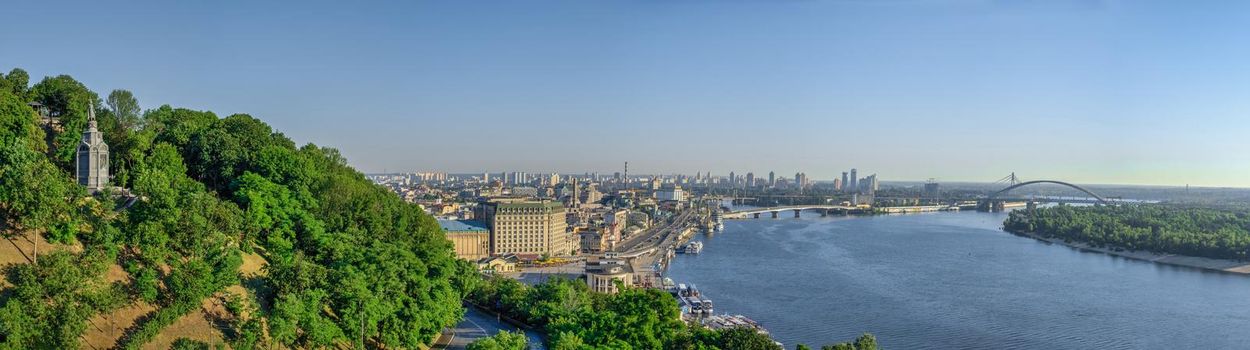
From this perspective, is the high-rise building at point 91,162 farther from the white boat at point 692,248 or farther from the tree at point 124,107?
the white boat at point 692,248

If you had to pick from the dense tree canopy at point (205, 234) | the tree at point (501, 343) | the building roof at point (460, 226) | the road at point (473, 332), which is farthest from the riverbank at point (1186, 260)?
the tree at point (501, 343)

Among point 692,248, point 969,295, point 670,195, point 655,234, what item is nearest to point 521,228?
point 692,248

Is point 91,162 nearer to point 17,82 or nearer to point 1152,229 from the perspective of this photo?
point 17,82

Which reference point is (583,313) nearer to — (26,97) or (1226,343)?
(26,97)

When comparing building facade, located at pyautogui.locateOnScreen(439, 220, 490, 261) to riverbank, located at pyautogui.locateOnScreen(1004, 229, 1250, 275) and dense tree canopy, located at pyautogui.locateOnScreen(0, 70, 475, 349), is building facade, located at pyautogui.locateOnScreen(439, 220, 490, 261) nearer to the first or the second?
dense tree canopy, located at pyautogui.locateOnScreen(0, 70, 475, 349)

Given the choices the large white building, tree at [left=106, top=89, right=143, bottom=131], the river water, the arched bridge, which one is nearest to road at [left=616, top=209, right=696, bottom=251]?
the river water

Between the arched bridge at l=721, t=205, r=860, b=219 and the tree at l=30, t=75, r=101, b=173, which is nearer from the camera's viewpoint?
the tree at l=30, t=75, r=101, b=173

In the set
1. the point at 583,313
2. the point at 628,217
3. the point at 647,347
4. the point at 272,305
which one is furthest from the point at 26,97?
the point at 628,217
